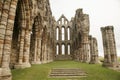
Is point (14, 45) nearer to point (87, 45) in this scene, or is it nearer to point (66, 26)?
point (87, 45)

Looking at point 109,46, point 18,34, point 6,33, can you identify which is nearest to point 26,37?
point 18,34

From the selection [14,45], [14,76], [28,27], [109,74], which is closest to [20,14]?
[28,27]

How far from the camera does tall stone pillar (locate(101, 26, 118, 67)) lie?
656 inches

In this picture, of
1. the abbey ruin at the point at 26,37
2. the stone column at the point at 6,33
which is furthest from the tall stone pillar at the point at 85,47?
the stone column at the point at 6,33

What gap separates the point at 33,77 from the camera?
1033cm

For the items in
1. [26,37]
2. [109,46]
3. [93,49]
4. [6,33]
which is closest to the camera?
[6,33]

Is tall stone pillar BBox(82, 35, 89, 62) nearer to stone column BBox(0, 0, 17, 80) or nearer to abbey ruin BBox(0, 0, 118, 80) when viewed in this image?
abbey ruin BBox(0, 0, 118, 80)

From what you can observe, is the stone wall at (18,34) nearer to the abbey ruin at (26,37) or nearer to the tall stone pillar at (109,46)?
the abbey ruin at (26,37)

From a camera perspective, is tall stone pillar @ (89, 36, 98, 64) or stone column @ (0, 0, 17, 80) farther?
tall stone pillar @ (89, 36, 98, 64)

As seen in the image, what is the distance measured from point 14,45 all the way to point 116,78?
10416 millimetres

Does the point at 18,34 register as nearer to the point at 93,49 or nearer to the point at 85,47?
the point at 93,49

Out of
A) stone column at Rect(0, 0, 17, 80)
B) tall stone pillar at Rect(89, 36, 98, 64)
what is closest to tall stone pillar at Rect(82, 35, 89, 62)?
tall stone pillar at Rect(89, 36, 98, 64)

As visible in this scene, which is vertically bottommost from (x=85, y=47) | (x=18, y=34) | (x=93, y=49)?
(x=93, y=49)

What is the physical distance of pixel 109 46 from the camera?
17.3m
